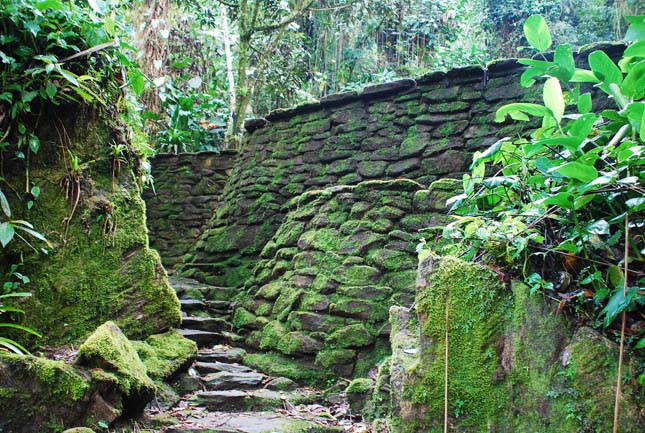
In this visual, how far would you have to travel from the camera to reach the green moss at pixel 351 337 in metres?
3.69

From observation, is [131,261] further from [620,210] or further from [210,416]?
[620,210]

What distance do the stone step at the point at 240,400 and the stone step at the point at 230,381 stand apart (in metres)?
0.14

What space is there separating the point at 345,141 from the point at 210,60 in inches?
222

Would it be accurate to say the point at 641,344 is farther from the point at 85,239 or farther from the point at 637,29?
the point at 85,239

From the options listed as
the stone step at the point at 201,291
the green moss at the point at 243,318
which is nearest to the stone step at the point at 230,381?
the green moss at the point at 243,318

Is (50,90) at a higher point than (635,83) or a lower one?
higher

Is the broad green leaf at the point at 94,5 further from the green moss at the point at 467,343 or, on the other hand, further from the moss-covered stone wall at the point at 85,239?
the green moss at the point at 467,343

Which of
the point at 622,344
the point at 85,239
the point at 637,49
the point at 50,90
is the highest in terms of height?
the point at 50,90

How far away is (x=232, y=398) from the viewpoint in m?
3.28

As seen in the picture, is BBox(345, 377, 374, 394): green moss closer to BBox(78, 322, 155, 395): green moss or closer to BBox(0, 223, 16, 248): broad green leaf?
BBox(78, 322, 155, 395): green moss

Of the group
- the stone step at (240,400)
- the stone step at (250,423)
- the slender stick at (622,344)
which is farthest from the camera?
the stone step at (240,400)

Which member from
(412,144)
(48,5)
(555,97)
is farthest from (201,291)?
(555,97)

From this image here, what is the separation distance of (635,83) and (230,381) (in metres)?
2.89

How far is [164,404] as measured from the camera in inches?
120
